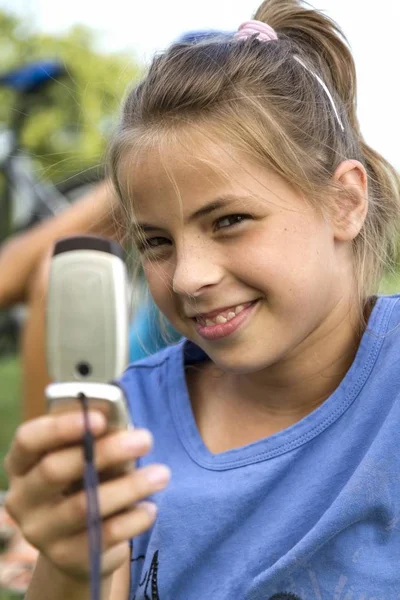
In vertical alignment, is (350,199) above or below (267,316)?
above

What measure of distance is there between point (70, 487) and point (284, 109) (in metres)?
0.80

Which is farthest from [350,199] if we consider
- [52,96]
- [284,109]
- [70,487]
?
[52,96]

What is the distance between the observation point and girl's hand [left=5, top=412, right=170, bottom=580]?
0.97 m

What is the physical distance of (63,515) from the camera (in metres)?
1.02

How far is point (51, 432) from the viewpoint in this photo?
98 cm

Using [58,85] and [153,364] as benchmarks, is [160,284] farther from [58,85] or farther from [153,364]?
[58,85]

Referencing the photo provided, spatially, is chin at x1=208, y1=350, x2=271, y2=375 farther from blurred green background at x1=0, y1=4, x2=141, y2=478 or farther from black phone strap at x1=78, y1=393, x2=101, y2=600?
blurred green background at x1=0, y1=4, x2=141, y2=478

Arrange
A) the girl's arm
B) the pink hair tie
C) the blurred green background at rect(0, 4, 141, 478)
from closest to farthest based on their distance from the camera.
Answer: the girl's arm
the pink hair tie
the blurred green background at rect(0, 4, 141, 478)

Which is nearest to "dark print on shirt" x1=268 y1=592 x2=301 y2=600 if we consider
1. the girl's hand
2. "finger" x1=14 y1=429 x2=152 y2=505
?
the girl's hand

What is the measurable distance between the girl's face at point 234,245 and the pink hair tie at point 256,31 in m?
0.29

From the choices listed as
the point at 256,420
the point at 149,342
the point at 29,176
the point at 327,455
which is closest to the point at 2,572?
the point at 149,342

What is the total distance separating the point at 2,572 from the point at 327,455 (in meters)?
1.34

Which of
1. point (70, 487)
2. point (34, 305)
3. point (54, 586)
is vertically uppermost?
point (70, 487)

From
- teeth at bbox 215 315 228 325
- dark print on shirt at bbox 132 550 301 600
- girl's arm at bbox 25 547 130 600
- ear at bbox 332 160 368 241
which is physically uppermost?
ear at bbox 332 160 368 241
